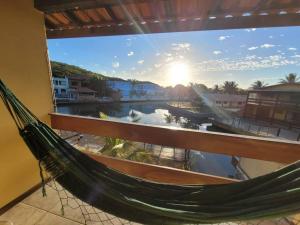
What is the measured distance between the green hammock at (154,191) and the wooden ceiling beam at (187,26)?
3.33ft

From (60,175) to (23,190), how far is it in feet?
2.75

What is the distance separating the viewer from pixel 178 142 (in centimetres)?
124

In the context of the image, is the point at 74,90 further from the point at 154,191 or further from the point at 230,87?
the point at 154,191

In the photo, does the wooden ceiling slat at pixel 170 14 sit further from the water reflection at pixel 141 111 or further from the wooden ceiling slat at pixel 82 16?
the water reflection at pixel 141 111

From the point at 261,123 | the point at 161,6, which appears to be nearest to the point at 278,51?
the point at 261,123

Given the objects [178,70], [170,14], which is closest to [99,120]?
[170,14]

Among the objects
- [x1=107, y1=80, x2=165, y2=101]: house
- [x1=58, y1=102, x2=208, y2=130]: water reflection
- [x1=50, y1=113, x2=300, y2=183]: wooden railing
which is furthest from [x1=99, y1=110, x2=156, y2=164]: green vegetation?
[x1=107, y1=80, x2=165, y2=101]: house

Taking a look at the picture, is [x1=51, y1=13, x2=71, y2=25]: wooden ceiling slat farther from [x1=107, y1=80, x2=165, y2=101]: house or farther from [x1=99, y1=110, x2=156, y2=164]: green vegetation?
[x1=107, y1=80, x2=165, y2=101]: house

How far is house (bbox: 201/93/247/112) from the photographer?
1866 cm

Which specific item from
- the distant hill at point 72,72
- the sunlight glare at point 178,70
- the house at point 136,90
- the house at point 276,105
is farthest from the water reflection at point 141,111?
the sunlight glare at point 178,70

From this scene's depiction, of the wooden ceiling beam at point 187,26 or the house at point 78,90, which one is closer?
the wooden ceiling beam at point 187,26

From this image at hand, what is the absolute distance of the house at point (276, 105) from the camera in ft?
37.1

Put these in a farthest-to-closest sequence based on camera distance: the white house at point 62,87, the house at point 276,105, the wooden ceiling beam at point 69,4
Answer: the white house at point 62,87 < the house at point 276,105 < the wooden ceiling beam at point 69,4

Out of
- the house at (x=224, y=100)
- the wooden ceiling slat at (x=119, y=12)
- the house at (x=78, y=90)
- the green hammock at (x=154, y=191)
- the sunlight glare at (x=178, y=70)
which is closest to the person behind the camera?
the green hammock at (x=154, y=191)
